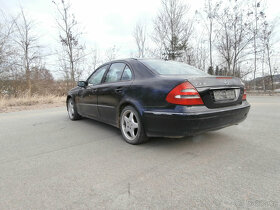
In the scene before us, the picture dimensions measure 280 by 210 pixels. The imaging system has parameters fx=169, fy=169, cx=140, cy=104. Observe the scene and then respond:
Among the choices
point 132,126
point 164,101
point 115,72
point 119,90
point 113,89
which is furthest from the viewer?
point 115,72

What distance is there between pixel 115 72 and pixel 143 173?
7.02ft

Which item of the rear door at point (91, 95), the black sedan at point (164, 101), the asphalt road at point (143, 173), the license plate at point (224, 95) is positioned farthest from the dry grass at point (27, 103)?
the license plate at point (224, 95)

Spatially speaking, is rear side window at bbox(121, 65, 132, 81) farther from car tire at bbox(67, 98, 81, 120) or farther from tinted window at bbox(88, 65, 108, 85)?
car tire at bbox(67, 98, 81, 120)

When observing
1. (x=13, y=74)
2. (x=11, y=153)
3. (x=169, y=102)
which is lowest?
(x=11, y=153)

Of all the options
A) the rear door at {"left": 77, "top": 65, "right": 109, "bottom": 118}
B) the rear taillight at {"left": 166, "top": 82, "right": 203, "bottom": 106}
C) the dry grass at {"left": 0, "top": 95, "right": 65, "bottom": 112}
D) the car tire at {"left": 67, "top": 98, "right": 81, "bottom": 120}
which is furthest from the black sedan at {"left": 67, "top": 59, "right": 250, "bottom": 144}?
the dry grass at {"left": 0, "top": 95, "right": 65, "bottom": 112}

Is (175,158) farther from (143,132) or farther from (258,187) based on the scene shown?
(258,187)

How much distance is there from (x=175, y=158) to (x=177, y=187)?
655mm

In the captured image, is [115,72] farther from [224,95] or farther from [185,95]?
[224,95]

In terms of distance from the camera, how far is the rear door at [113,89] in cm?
302

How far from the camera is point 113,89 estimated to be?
126 inches

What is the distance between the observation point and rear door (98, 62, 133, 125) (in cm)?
302

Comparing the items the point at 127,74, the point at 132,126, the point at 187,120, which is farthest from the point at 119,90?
the point at 187,120

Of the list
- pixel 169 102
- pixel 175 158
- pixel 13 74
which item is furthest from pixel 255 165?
pixel 13 74

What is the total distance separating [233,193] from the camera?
1.54m
